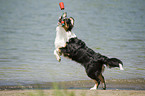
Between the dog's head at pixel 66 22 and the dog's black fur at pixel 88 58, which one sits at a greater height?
the dog's head at pixel 66 22

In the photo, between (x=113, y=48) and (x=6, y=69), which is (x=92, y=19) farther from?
(x=6, y=69)

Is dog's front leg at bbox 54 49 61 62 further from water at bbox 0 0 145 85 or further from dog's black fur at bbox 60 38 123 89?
water at bbox 0 0 145 85

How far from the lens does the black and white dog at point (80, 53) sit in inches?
248

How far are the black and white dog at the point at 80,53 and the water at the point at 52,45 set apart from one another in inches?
81.7

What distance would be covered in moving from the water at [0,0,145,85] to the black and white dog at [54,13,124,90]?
2076 millimetres

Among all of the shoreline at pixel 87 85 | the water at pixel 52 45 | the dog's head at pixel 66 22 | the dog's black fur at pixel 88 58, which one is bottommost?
the shoreline at pixel 87 85

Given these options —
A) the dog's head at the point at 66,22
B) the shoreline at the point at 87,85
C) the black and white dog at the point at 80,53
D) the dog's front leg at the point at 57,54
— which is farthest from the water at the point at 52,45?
the dog's head at the point at 66,22

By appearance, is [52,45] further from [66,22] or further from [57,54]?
[66,22]

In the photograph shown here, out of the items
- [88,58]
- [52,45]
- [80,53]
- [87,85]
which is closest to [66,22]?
[80,53]

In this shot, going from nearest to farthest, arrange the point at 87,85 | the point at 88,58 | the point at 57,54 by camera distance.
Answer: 1. the point at 88,58
2. the point at 57,54
3. the point at 87,85

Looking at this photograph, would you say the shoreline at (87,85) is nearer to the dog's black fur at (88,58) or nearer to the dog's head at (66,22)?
the dog's black fur at (88,58)

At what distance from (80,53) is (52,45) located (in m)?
6.30

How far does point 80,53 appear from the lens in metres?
6.41

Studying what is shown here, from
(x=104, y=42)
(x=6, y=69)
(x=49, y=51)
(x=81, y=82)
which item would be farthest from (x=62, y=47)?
(x=104, y=42)
